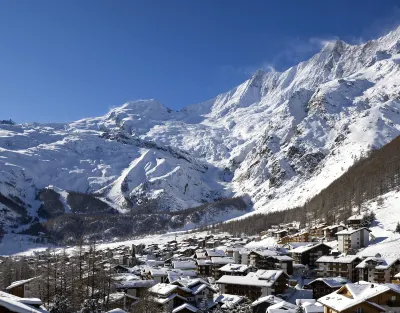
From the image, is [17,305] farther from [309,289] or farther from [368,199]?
[368,199]

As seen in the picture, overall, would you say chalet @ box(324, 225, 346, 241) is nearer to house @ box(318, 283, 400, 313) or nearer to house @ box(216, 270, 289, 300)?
house @ box(216, 270, 289, 300)

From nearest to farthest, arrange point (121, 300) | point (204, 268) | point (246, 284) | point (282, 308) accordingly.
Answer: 1. point (282, 308)
2. point (121, 300)
3. point (246, 284)
4. point (204, 268)

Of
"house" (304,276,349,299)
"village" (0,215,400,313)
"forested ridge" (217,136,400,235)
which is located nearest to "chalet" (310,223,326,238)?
"forested ridge" (217,136,400,235)

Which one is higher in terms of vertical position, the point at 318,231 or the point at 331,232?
the point at 331,232

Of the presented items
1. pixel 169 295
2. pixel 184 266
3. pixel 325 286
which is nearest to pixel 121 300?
pixel 169 295


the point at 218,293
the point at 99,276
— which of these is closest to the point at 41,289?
the point at 99,276

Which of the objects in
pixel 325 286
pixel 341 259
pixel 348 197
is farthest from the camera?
pixel 348 197

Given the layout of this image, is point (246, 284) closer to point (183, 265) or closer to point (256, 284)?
point (256, 284)
